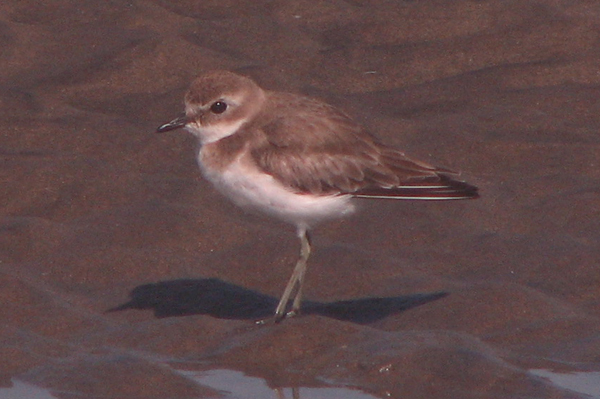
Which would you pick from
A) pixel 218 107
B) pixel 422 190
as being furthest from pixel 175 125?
pixel 422 190

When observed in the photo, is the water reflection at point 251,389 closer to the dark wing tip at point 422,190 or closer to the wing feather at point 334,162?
the wing feather at point 334,162

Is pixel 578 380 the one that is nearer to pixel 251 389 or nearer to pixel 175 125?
pixel 251 389

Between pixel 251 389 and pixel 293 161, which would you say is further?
pixel 293 161

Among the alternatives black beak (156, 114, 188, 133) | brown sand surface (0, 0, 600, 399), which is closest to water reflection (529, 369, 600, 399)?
brown sand surface (0, 0, 600, 399)

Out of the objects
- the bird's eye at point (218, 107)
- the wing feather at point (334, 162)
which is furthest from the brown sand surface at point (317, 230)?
the bird's eye at point (218, 107)

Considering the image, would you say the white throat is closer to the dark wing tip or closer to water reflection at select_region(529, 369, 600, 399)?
the dark wing tip

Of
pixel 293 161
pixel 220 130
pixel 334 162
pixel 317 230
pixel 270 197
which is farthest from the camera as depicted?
pixel 317 230

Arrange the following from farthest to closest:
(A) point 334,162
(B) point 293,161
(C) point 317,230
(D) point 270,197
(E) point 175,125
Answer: (C) point 317,230
(E) point 175,125
(A) point 334,162
(B) point 293,161
(D) point 270,197
